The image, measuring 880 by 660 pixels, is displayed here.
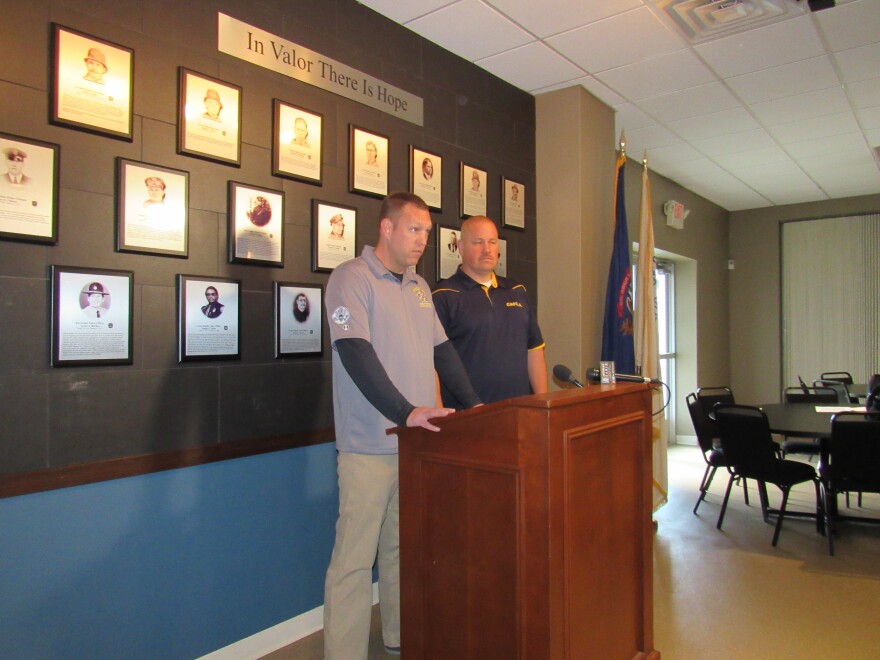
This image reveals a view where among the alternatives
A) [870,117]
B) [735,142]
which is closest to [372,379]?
[735,142]

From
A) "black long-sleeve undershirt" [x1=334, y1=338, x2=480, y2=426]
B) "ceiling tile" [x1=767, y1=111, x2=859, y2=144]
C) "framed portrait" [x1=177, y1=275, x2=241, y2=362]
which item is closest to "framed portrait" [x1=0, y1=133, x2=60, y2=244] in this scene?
"framed portrait" [x1=177, y1=275, x2=241, y2=362]

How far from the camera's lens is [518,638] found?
156 cm

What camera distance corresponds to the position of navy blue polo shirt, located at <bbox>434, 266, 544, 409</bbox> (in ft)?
9.55

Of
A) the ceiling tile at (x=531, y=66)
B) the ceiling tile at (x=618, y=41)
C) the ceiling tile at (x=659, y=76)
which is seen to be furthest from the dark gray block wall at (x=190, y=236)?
the ceiling tile at (x=659, y=76)

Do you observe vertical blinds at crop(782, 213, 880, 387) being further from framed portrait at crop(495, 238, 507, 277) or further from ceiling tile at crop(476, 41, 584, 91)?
framed portrait at crop(495, 238, 507, 277)

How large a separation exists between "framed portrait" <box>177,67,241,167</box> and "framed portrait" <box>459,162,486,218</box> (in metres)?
1.49

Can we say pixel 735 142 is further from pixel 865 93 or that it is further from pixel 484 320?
pixel 484 320

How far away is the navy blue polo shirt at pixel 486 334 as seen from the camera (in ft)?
9.55

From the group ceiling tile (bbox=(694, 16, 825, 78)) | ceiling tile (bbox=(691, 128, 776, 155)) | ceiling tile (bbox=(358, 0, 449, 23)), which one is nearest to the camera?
ceiling tile (bbox=(358, 0, 449, 23))

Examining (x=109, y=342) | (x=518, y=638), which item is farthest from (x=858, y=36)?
(x=109, y=342)

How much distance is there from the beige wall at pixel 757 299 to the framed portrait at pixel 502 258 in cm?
574

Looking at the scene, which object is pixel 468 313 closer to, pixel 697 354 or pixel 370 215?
pixel 370 215

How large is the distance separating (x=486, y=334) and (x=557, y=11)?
1.76 meters

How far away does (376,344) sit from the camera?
7.14 feet
